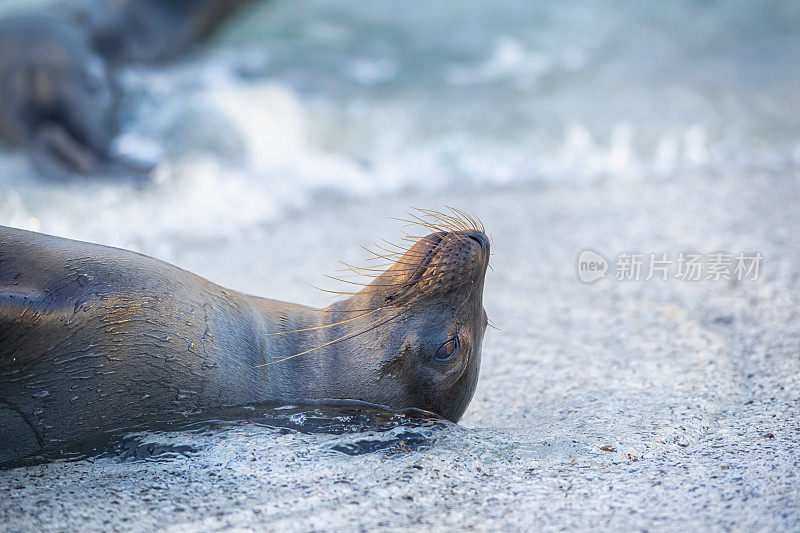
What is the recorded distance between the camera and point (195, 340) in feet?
8.86

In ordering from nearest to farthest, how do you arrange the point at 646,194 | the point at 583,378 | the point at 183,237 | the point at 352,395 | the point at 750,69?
1. the point at 352,395
2. the point at 583,378
3. the point at 183,237
4. the point at 646,194
5. the point at 750,69

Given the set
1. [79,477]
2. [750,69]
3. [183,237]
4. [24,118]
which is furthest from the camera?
[750,69]

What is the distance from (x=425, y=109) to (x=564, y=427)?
5.90 m

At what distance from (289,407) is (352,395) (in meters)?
0.23

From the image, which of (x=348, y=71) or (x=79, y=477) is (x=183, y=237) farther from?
(x=348, y=71)

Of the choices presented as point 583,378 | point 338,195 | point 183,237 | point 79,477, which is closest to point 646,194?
point 338,195

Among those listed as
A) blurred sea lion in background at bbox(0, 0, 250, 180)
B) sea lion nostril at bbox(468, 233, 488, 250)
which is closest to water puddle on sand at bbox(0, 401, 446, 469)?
sea lion nostril at bbox(468, 233, 488, 250)

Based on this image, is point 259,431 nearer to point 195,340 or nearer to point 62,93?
point 195,340

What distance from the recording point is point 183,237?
18.9 feet

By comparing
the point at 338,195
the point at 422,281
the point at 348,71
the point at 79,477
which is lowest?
the point at 79,477

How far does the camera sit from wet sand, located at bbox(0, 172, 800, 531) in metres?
2.33

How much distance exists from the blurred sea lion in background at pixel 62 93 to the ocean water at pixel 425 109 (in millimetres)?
207

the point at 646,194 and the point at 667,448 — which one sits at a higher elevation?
the point at 646,194

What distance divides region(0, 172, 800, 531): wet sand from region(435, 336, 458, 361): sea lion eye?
259 millimetres
